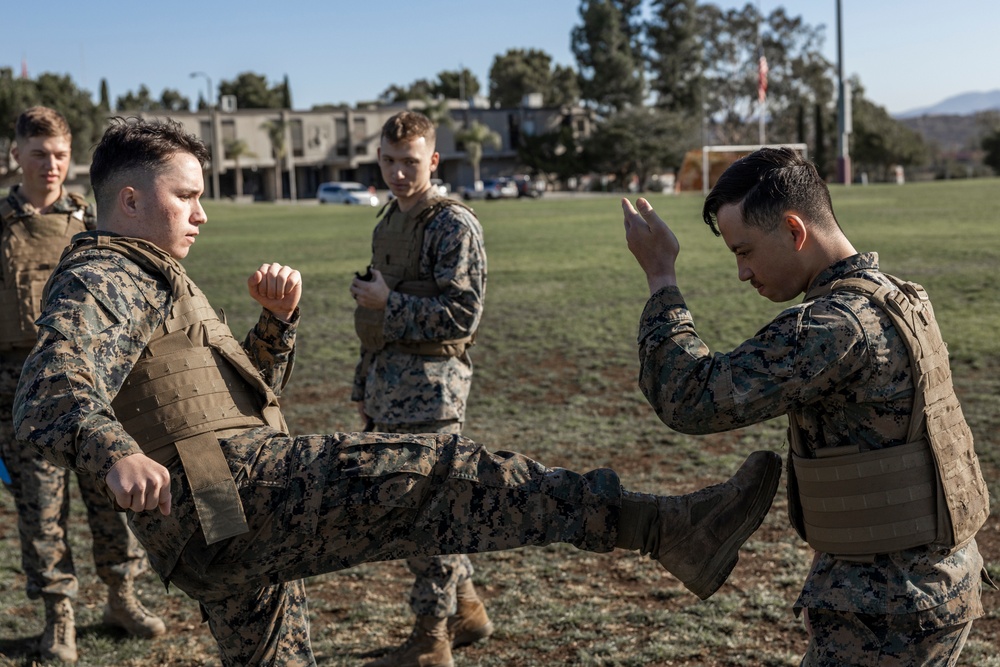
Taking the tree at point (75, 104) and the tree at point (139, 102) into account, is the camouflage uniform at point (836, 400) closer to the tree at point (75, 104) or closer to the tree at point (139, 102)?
the tree at point (75, 104)

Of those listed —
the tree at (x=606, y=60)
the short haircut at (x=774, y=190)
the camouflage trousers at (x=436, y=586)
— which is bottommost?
the camouflage trousers at (x=436, y=586)

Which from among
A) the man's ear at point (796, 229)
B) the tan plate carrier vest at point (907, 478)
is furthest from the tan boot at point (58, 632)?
the man's ear at point (796, 229)

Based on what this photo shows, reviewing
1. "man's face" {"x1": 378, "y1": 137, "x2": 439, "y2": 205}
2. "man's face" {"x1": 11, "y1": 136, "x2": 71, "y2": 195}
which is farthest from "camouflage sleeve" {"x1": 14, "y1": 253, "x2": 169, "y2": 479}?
"man's face" {"x1": 11, "y1": 136, "x2": 71, "y2": 195}

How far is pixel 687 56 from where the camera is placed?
101 meters

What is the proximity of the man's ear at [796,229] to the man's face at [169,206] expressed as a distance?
1851 mm

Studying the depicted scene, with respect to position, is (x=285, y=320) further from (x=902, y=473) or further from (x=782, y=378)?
(x=902, y=473)

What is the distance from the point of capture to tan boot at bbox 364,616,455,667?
15.9ft

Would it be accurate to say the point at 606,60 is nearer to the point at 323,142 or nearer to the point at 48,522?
the point at 323,142

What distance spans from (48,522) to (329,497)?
110 inches

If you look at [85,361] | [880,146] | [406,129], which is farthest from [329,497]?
[880,146]

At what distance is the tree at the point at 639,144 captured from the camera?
8744 cm

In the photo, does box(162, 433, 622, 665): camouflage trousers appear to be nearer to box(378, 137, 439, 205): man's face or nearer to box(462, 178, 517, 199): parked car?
box(378, 137, 439, 205): man's face

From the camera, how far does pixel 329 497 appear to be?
124 inches

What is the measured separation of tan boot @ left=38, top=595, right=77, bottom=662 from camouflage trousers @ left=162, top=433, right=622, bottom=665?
2.26m
